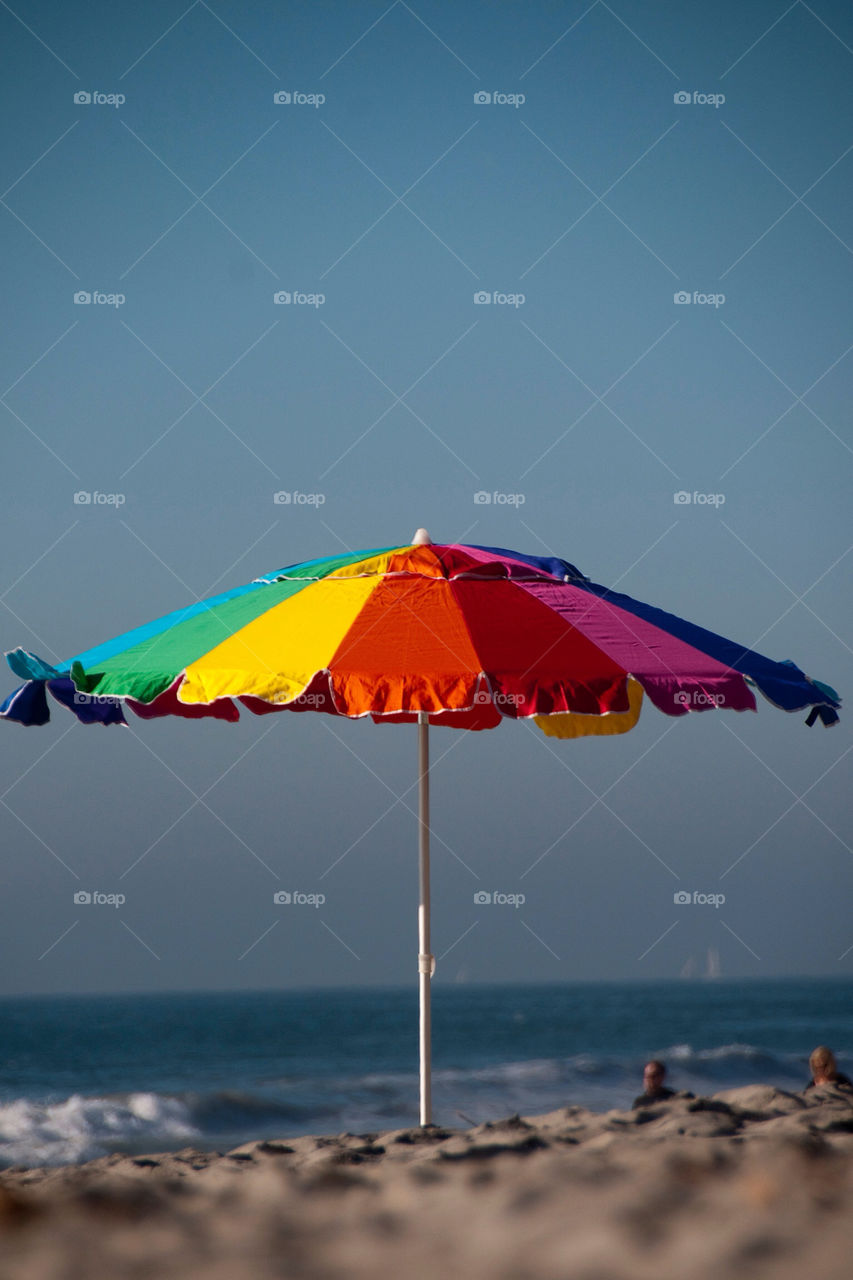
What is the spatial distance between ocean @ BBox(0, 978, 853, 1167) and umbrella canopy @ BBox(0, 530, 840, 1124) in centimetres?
883

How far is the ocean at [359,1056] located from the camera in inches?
538

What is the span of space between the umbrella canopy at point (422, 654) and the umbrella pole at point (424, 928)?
404 mm

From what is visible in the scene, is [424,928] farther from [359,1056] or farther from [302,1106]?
[359,1056]

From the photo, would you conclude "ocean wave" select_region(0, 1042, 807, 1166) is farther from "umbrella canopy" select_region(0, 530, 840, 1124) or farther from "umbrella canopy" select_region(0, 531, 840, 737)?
"umbrella canopy" select_region(0, 531, 840, 737)

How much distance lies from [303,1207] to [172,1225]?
0.26 metres

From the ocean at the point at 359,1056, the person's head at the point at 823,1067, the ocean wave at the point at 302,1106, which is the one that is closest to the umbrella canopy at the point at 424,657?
the person's head at the point at 823,1067

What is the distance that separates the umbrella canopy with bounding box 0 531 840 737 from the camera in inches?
155

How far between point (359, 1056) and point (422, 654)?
2490 cm

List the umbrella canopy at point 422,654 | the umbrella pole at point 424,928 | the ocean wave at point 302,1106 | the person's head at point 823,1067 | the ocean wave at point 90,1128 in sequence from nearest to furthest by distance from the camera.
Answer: the umbrella canopy at point 422,654, the umbrella pole at point 424,928, the person's head at point 823,1067, the ocean wave at point 90,1128, the ocean wave at point 302,1106

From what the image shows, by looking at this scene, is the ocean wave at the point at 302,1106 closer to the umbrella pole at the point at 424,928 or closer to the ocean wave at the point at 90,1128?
the ocean wave at the point at 90,1128

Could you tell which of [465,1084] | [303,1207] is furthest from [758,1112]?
[465,1084]

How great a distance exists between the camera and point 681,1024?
34.5m

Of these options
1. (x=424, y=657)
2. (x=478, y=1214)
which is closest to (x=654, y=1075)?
(x=424, y=657)

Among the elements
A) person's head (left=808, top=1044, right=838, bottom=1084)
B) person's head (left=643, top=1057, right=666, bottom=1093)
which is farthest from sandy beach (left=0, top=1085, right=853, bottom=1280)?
person's head (left=643, top=1057, right=666, bottom=1093)
